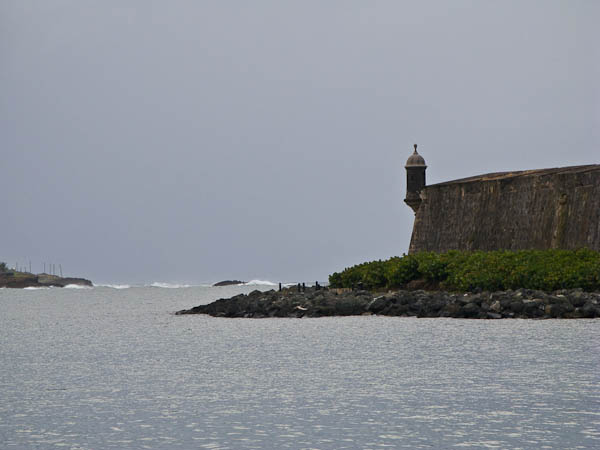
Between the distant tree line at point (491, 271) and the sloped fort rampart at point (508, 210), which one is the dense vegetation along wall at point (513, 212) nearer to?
the sloped fort rampart at point (508, 210)

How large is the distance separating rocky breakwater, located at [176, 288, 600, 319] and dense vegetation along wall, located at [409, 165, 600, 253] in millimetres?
5227

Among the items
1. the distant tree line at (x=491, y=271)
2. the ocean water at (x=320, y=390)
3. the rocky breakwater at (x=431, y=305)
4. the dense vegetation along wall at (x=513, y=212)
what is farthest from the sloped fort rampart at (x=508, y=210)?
the ocean water at (x=320, y=390)

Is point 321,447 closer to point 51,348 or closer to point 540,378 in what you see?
point 540,378

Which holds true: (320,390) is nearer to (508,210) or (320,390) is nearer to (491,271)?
(491,271)

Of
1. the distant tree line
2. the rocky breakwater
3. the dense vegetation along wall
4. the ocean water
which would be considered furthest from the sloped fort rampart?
the ocean water

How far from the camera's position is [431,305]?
27.6 metres

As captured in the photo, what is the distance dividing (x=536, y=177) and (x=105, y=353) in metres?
19.4

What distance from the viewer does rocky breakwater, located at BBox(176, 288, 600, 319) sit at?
2512 centimetres

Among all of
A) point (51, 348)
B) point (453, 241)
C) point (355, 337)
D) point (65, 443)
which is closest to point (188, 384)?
point (65, 443)

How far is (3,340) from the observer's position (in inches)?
1118

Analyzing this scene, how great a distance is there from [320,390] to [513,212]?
2382cm

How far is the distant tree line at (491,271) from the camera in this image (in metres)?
27.5

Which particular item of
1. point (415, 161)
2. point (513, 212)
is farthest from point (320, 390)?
point (415, 161)

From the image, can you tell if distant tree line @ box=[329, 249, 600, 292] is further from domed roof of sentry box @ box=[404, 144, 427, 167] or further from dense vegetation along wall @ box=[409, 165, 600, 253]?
domed roof of sentry box @ box=[404, 144, 427, 167]
